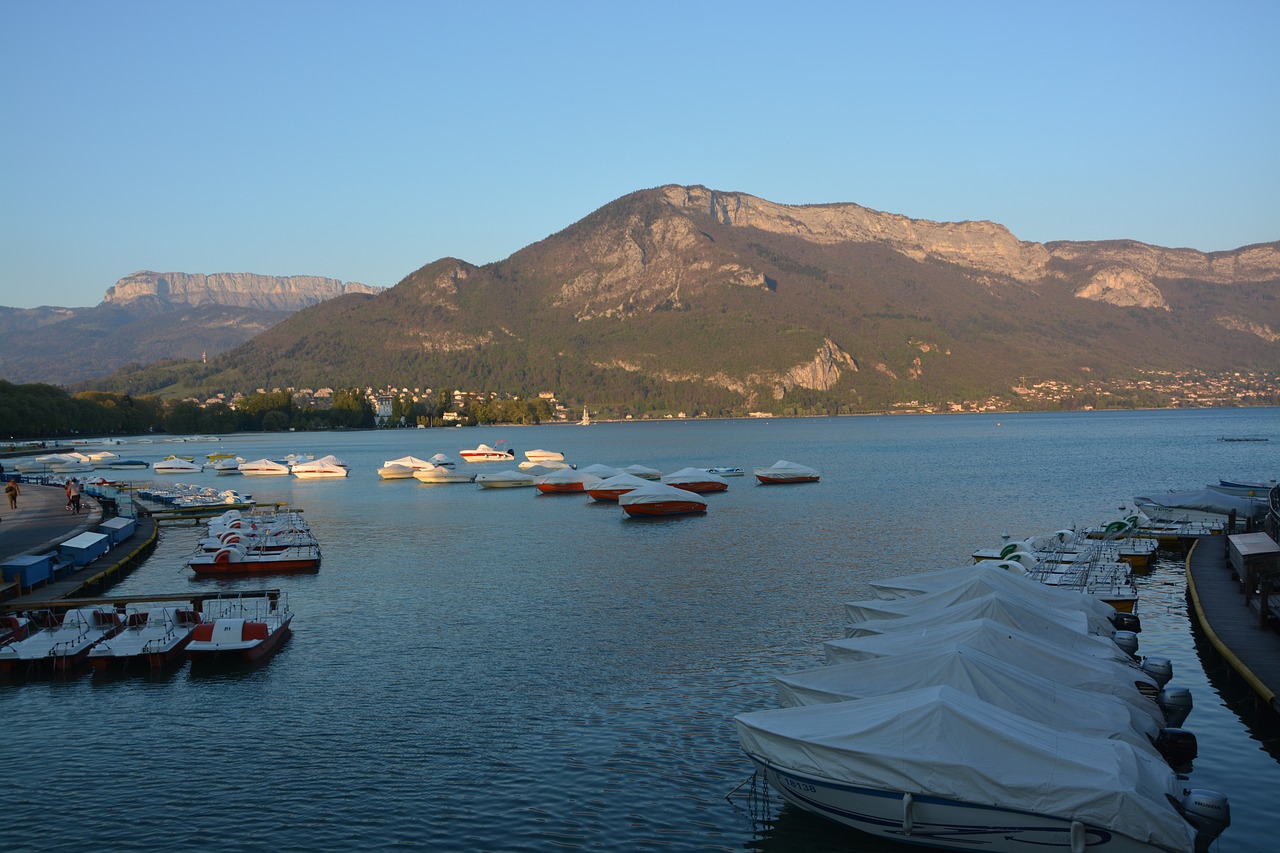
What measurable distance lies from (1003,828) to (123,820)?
15.7m

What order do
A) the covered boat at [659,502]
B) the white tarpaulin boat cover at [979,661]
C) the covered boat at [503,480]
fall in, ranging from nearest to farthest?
1. the white tarpaulin boat cover at [979,661]
2. the covered boat at [659,502]
3. the covered boat at [503,480]

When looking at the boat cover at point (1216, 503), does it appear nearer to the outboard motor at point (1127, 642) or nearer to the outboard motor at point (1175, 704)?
the outboard motor at point (1127, 642)

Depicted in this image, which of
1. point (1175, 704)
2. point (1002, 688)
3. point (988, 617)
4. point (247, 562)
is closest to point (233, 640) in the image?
point (247, 562)

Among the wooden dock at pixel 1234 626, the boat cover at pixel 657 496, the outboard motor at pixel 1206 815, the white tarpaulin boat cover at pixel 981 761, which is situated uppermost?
the white tarpaulin boat cover at pixel 981 761

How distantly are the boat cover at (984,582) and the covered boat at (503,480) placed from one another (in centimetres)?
7453

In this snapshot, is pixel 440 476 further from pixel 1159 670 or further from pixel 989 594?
pixel 1159 670

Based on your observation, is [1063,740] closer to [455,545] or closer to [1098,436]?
[455,545]

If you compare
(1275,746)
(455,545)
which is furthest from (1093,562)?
(455,545)

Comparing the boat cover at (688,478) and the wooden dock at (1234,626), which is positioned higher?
the wooden dock at (1234,626)

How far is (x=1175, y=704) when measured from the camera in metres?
20.4

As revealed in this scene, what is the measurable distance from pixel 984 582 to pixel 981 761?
10.6m

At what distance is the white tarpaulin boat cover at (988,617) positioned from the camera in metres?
22.4

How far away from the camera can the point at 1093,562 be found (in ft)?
126

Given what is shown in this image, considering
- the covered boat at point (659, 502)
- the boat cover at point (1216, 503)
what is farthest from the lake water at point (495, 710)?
the covered boat at point (659, 502)
